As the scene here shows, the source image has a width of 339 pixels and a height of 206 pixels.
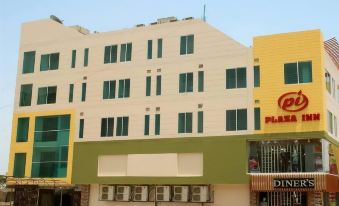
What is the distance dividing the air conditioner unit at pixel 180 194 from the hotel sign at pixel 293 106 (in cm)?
1106

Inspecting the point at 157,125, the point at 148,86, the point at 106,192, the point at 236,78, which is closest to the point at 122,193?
the point at 106,192

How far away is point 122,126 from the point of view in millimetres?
54812

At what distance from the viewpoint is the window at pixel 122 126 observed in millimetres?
54562

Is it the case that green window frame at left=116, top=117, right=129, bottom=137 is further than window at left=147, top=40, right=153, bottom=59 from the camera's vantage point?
No

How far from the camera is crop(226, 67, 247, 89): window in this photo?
1950 inches

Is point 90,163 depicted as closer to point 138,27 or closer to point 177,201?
point 177,201

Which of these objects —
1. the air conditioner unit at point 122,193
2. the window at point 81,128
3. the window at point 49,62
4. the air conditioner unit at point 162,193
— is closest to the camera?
the air conditioner unit at point 162,193

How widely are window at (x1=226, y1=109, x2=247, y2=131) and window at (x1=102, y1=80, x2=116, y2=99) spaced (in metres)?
14.0

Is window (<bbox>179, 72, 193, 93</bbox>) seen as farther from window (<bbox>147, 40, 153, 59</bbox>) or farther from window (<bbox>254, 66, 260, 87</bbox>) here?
window (<bbox>254, 66, 260, 87</bbox>)

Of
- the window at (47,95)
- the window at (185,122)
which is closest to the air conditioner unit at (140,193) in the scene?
the window at (185,122)

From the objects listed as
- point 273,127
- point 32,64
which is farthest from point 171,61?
point 32,64

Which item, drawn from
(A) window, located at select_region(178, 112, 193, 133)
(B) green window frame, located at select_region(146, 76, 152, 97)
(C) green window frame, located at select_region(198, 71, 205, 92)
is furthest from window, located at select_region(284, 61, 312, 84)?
(B) green window frame, located at select_region(146, 76, 152, 97)

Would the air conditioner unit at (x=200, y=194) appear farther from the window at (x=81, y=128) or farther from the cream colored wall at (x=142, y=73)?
the window at (x=81, y=128)

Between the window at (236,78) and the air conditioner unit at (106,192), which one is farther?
the air conditioner unit at (106,192)
